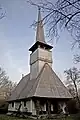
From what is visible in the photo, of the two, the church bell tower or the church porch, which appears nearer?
the church porch

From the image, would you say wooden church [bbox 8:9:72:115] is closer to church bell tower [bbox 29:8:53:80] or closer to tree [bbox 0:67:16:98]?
church bell tower [bbox 29:8:53:80]

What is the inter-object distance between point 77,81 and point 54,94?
17817mm

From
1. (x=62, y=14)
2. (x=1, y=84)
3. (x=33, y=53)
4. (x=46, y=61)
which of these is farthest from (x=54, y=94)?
(x=1, y=84)

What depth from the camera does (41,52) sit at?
2520 centimetres

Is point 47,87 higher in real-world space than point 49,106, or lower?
higher

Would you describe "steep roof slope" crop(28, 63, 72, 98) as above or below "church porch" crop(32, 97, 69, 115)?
above

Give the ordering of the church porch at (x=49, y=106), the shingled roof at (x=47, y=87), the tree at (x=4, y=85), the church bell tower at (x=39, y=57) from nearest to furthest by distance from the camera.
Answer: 1. the church porch at (x=49, y=106)
2. the shingled roof at (x=47, y=87)
3. the church bell tower at (x=39, y=57)
4. the tree at (x=4, y=85)

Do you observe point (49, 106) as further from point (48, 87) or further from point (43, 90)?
point (48, 87)

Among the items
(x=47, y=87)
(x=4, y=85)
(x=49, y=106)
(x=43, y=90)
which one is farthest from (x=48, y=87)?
(x=4, y=85)

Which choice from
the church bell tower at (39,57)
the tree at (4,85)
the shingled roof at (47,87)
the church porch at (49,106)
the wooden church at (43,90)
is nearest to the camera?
the church porch at (49,106)

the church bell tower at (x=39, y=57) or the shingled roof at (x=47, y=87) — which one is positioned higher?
the church bell tower at (x=39, y=57)

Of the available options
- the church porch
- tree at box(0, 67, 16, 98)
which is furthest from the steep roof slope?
tree at box(0, 67, 16, 98)

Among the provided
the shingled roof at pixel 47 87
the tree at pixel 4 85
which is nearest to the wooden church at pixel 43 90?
the shingled roof at pixel 47 87

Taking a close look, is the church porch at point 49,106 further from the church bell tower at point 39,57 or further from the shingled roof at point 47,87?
the church bell tower at point 39,57
